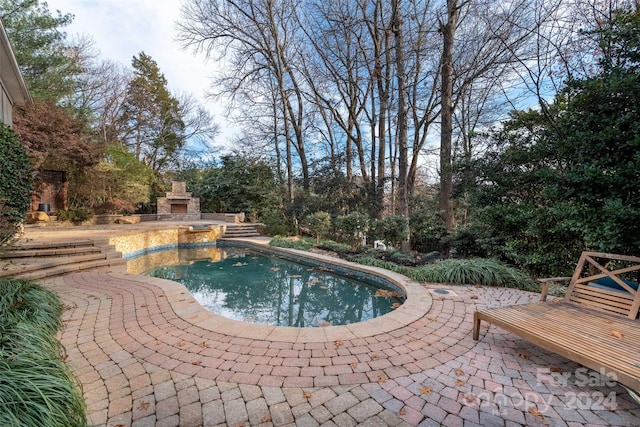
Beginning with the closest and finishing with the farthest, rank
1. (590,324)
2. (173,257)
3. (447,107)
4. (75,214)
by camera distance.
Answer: (590,324) → (447,107) → (173,257) → (75,214)

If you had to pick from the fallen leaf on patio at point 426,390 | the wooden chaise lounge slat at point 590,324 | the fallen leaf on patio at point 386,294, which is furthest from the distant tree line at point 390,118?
the fallen leaf on patio at point 426,390

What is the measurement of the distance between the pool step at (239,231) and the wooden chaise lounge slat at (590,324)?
11201 millimetres

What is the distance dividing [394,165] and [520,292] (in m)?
8.22

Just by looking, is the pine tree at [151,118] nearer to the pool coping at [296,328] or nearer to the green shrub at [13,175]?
the green shrub at [13,175]

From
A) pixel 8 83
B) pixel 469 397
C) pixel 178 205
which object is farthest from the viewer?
pixel 178 205

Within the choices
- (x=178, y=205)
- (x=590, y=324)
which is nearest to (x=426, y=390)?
(x=590, y=324)

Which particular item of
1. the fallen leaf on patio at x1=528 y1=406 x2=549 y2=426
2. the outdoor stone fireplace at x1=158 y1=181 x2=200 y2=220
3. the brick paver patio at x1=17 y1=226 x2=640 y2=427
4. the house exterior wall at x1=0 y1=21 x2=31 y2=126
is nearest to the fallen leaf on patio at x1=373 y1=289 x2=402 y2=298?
the brick paver patio at x1=17 y1=226 x2=640 y2=427

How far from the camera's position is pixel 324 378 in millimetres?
2100

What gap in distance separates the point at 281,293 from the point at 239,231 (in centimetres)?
805

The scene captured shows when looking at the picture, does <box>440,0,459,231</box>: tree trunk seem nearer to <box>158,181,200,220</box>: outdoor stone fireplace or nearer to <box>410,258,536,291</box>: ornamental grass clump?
<box>410,258,536,291</box>: ornamental grass clump

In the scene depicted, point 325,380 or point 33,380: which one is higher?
point 33,380

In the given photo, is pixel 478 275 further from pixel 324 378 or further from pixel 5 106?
pixel 5 106

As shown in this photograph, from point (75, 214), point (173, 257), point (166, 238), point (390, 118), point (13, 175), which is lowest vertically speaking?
point (173, 257)

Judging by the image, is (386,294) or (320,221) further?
(320,221)
